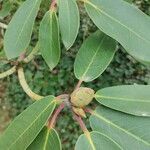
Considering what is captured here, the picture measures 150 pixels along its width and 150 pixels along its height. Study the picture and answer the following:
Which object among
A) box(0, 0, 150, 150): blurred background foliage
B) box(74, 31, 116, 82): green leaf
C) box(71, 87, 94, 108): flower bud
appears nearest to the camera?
box(71, 87, 94, 108): flower bud

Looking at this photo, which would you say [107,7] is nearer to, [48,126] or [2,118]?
[48,126]

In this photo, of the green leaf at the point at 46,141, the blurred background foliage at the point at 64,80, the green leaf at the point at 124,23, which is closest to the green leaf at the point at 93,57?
the green leaf at the point at 124,23

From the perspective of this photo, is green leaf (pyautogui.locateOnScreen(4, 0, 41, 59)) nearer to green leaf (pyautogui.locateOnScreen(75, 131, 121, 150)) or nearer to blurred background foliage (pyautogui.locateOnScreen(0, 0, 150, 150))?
green leaf (pyautogui.locateOnScreen(75, 131, 121, 150))

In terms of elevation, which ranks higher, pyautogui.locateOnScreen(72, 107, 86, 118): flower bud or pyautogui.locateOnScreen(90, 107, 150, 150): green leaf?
pyautogui.locateOnScreen(72, 107, 86, 118): flower bud


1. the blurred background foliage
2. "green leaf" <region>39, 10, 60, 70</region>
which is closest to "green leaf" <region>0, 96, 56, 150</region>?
"green leaf" <region>39, 10, 60, 70</region>

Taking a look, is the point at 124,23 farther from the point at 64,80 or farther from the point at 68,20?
the point at 64,80

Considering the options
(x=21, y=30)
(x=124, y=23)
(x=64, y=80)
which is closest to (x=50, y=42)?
(x=21, y=30)

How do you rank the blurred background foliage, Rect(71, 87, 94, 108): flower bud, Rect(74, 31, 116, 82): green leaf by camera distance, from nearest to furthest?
Rect(71, 87, 94, 108): flower bud
Rect(74, 31, 116, 82): green leaf
the blurred background foliage
